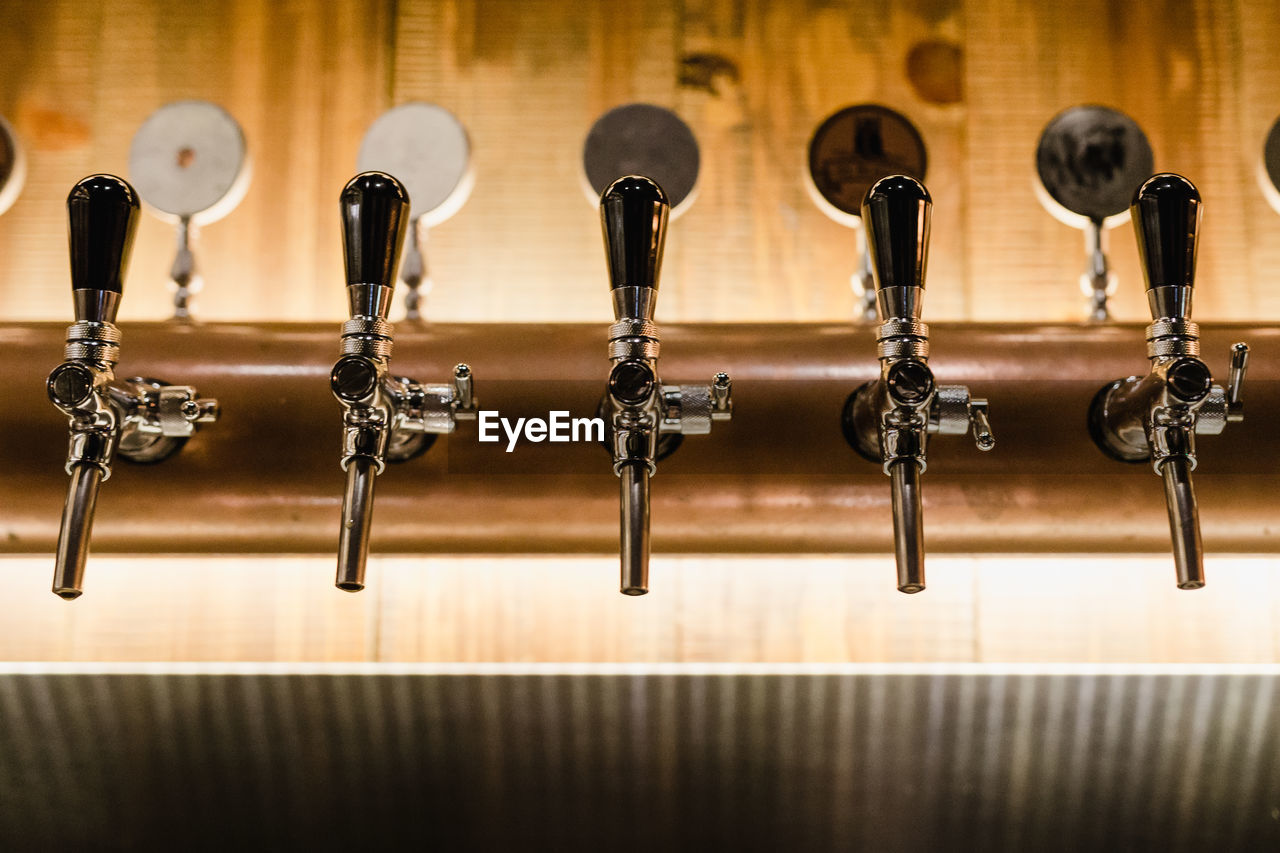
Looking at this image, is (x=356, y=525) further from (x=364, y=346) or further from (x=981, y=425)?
(x=981, y=425)

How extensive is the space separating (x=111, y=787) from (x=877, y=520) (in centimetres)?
70

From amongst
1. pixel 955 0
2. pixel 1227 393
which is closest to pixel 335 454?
pixel 1227 393

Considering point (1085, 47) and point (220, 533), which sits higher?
point (1085, 47)

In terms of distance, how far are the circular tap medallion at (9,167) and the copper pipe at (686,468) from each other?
377 mm

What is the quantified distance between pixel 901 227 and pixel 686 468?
0.93 ft

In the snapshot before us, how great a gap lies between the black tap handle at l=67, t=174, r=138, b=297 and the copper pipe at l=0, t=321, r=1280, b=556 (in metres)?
0.14

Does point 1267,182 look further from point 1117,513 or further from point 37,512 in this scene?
point 37,512

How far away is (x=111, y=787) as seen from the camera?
2.60ft

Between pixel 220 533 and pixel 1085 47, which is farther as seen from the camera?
pixel 1085 47

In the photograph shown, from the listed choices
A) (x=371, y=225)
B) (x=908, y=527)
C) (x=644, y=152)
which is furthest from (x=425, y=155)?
(x=908, y=527)

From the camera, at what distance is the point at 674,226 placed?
1.13 meters

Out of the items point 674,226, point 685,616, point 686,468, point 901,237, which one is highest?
point 674,226
